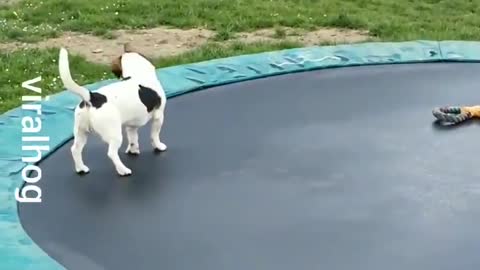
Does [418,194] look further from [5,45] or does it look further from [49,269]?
[5,45]

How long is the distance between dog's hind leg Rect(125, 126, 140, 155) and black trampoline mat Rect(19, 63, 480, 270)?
0.03 metres

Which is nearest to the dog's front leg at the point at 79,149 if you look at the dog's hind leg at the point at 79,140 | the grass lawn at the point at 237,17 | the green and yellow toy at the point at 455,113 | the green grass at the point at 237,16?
the dog's hind leg at the point at 79,140

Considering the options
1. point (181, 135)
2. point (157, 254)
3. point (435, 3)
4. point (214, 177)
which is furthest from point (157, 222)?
point (435, 3)

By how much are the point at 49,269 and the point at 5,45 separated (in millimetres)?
2761

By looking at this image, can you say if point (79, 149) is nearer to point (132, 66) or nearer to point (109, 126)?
point (109, 126)

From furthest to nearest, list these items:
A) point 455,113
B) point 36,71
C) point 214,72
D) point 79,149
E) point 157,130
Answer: point 36,71 < point 214,72 < point 455,113 < point 157,130 < point 79,149

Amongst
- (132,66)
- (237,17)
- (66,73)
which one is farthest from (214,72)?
(237,17)

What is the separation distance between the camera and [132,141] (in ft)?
9.04

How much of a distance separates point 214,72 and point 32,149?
2.93 ft

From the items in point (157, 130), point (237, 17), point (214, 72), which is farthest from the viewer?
point (237, 17)

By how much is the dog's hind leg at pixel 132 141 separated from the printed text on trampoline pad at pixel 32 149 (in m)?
0.25

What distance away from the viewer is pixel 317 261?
87.9 inches

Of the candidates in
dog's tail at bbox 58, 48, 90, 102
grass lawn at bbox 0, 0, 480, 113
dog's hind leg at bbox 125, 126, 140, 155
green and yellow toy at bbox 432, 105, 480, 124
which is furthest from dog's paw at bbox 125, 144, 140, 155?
→ grass lawn at bbox 0, 0, 480, 113

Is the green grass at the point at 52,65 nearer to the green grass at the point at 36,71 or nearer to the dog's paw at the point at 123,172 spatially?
the green grass at the point at 36,71
